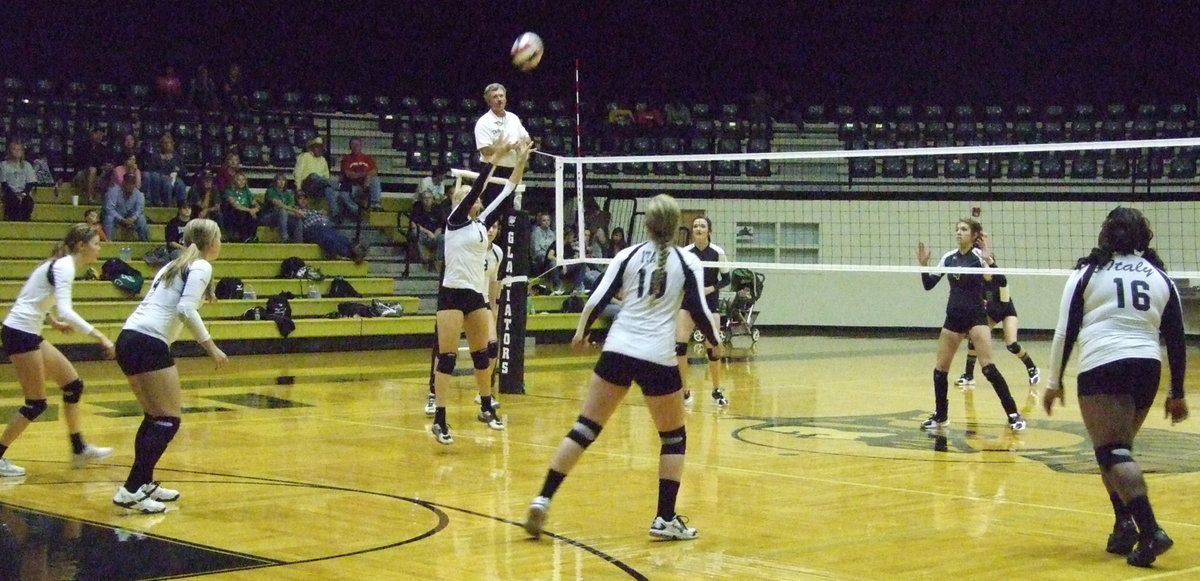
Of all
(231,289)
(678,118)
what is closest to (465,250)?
(231,289)

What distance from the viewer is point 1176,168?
78.2 feet

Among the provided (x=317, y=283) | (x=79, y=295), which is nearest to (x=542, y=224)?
(x=317, y=283)

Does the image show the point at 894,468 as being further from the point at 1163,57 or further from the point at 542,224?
the point at 1163,57

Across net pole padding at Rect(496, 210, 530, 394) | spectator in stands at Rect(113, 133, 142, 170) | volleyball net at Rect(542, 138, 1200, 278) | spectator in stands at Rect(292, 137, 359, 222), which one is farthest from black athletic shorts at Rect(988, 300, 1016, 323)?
spectator in stands at Rect(113, 133, 142, 170)

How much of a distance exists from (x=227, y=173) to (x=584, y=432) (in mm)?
15030

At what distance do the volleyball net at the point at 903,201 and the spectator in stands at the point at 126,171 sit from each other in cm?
729

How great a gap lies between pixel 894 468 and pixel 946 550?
2.68 metres

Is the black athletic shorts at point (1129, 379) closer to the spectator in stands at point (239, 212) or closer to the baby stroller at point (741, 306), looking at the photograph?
the baby stroller at point (741, 306)

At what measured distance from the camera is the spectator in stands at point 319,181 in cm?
2167

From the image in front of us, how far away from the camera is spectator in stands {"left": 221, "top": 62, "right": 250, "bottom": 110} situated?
74.4 ft

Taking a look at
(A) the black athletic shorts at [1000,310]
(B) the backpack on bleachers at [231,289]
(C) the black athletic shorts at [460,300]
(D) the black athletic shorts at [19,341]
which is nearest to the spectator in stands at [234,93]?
(B) the backpack on bleachers at [231,289]

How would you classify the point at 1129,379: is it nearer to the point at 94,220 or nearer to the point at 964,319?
the point at 964,319

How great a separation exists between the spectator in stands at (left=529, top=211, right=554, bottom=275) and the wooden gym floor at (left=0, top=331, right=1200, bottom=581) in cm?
862

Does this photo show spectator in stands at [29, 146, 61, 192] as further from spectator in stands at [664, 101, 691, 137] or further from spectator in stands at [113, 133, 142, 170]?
spectator in stands at [664, 101, 691, 137]
